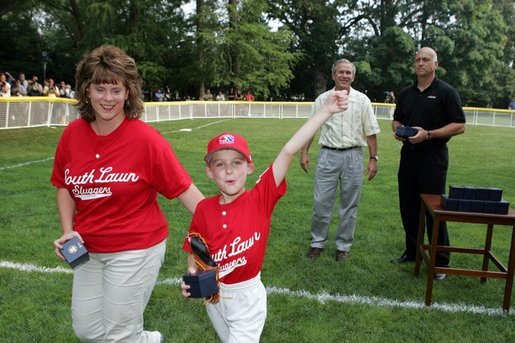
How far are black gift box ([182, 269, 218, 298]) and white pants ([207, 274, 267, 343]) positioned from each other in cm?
27

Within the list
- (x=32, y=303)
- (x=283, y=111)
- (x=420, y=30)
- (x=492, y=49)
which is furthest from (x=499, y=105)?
(x=32, y=303)

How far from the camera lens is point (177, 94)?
48000mm

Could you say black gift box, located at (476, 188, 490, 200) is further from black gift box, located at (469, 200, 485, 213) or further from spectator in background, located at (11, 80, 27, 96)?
spectator in background, located at (11, 80, 27, 96)

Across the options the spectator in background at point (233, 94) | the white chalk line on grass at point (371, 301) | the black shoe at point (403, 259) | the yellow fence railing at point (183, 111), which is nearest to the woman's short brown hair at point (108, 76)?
the white chalk line on grass at point (371, 301)

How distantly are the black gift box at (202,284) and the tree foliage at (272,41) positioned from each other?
38.5 m

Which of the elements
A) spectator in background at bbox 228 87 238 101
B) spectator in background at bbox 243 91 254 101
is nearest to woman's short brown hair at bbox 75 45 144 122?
spectator in background at bbox 243 91 254 101

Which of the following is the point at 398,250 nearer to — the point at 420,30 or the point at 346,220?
the point at 346,220

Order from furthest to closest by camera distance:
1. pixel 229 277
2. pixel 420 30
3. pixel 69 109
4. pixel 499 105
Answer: pixel 499 105 < pixel 420 30 < pixel 69 109 < pixel 229 277

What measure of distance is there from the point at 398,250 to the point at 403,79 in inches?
1815

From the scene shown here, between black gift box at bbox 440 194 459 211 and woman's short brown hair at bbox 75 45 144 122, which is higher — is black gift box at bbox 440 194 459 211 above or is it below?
below

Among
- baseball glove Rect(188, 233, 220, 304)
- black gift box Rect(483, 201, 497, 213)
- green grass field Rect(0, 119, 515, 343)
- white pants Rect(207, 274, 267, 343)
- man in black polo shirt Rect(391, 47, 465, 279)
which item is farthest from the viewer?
man in black polo shirt Rect(391, 47, 465, 279)

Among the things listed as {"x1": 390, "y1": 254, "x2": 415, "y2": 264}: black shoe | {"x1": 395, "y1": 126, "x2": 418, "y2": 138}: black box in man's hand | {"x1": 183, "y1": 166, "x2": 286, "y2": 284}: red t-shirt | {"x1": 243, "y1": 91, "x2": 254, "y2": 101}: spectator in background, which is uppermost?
{"x1": 395, "y1": 126, "x2": 418, "y2": 138}: black box in man's hand

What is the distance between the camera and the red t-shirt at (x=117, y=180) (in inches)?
107

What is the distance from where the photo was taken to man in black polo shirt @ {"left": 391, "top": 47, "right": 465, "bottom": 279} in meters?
5.00
